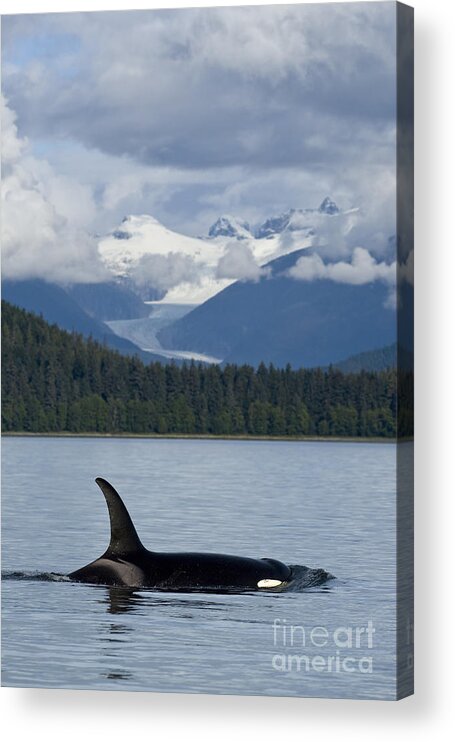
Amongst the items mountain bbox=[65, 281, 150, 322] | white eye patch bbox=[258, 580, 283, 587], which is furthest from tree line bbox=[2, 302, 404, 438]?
white eye patch bbox=[258, 580, 283, 587]

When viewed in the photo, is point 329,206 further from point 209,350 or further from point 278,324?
point 209,350

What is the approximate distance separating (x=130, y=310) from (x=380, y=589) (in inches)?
151

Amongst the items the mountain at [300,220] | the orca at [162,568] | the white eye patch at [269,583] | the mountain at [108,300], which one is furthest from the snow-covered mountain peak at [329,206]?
the white eye patch at [269,583]

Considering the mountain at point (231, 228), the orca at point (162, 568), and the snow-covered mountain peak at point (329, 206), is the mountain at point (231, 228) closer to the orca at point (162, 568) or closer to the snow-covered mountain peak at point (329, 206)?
the snow-covered mountain peak at point (329, 206)

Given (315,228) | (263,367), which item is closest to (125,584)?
(263,367)

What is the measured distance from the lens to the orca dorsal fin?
19703 mm

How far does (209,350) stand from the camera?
19.6 meters

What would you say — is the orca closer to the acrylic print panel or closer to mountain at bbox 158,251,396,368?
the acrylic print panel

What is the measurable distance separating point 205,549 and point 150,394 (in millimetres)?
1654

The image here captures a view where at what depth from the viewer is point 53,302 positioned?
20.0 meters

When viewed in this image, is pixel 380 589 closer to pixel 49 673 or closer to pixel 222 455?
pixel 222 455

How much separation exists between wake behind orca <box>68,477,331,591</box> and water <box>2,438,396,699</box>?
10 centimetres

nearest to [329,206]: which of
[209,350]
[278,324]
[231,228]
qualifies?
[231,228]

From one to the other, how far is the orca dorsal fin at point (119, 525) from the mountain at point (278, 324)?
5.15 feet
